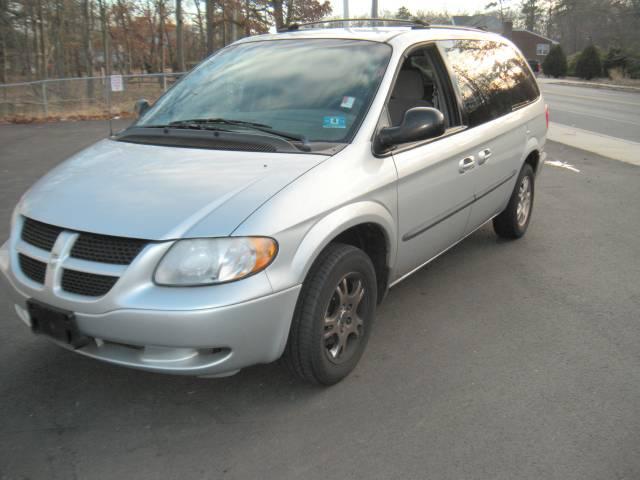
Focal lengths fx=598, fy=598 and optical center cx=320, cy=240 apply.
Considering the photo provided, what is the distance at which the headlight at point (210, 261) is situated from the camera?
8.22 ft

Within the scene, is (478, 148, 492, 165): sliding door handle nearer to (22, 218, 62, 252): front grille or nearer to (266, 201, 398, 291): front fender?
(266, 201, 398, 291): front fender

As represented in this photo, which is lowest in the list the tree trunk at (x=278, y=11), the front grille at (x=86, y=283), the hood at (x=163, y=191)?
the front grille at (x=86, y=283)

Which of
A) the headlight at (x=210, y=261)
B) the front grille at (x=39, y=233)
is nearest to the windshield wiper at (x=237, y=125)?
the headlight at (x=210, y=261)

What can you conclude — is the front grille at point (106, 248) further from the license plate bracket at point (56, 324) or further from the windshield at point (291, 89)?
the windshield at point (291, 89)

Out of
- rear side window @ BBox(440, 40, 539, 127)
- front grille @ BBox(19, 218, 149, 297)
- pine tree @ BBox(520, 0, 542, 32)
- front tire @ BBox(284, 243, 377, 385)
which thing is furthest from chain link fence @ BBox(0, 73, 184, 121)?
pine tree @ BBox(520, 0, 542, 32)

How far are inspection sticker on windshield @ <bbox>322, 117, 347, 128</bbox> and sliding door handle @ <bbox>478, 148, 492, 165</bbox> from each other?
55.2 inches

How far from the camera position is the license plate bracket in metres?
2.63

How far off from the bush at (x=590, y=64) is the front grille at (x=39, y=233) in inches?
1987

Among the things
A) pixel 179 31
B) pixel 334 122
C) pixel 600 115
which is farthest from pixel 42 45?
pixel 334 122

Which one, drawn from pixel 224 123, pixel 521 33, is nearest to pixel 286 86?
pixel 224 123

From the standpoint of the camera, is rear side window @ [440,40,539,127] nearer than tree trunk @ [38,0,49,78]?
Yes

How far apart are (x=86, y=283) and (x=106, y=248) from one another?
178 millimetres

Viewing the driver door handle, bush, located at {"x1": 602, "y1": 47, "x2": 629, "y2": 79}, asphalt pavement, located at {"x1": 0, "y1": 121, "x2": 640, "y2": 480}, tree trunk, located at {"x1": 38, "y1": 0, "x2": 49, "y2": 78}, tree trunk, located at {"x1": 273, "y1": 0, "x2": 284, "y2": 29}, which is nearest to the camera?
asphalt pavement, located at {"x1": 0, "y1": 121, "x2": 640, "y2": 480}

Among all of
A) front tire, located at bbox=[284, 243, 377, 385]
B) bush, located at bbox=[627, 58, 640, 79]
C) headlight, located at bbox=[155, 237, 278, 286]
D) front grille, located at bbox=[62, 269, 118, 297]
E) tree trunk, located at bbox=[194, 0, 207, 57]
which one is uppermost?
tree trunk, located at bbox=[194, 0, 207, 57]
